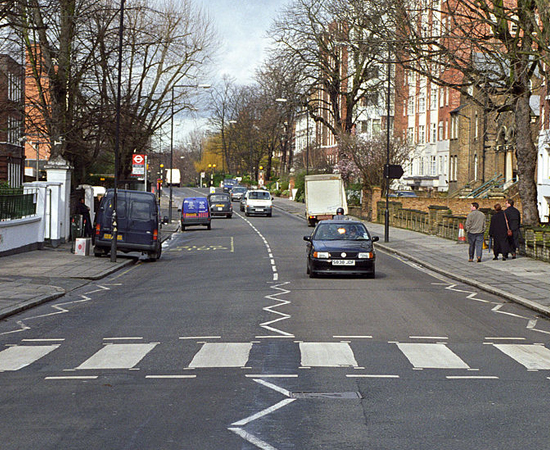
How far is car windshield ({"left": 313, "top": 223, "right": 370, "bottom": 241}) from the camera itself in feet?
78.0

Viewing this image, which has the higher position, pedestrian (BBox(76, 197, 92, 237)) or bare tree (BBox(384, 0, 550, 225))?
bare tree (BBox(384, 0, 550, 225))

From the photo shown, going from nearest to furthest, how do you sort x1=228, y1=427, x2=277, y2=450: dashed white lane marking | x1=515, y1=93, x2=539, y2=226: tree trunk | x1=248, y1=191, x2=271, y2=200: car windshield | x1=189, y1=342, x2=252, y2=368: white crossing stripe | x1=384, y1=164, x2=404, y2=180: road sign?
1. x1=228, y1=427, x2=277, y2=450: dashed white lane marking
2. x1=189, y1=342, x2=252, y2=368: white crossing stripe
3. x1=515, y1=93, x2=539, y2=226: tree trunk
4. x1=384, y1=164, x2=404, y2=180: road sign
5. x1=248, y1=191, x2=271, y2=200: car windshield

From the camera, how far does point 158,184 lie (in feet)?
195

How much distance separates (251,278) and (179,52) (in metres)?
33.4

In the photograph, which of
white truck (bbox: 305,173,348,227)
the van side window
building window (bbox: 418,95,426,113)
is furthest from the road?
building window (bbox: 418,95,426,113)

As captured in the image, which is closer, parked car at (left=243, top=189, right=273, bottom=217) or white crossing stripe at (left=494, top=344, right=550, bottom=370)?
white crossing stripe at (left=494, top=344, right=550, bottom=370)

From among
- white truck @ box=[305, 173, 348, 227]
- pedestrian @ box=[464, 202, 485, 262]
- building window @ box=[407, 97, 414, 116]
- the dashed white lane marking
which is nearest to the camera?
the dashed white lane marking

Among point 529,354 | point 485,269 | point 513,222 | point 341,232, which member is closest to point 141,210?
point 341,232

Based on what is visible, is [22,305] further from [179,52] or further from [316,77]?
[316,77]

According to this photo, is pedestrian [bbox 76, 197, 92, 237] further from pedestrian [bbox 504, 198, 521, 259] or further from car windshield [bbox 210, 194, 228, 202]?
car windshield [bbox 210, 194, 228, 202]

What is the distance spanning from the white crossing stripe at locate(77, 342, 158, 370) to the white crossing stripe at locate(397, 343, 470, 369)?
3412 millimetres

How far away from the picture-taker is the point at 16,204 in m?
29.4

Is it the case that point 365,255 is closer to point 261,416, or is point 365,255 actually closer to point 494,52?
point 494,52

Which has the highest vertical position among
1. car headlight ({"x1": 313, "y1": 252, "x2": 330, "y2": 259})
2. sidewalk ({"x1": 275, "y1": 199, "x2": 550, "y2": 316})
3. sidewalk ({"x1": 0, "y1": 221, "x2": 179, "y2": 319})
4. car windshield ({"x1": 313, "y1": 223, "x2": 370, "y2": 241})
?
car windshield ({"x1": 313, "y1": 223, "x2": 370, "y2": 241})
